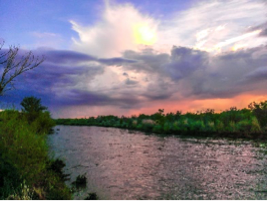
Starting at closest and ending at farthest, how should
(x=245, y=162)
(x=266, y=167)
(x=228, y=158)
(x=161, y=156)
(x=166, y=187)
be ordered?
(x=166, y=187)
(x=266, y=167)
(x=245, y=162)
(x=228, y=158)
(x=161, y=156)

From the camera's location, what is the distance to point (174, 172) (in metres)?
14.1

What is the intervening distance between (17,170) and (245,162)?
13.3 m

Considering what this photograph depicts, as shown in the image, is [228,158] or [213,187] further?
[228,158]

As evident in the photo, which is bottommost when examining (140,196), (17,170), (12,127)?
(140,196)

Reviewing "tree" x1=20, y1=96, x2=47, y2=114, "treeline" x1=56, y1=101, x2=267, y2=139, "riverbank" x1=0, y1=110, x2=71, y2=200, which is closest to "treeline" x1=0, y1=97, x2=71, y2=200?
"riverbank" x1=0, y1=110, x2=71, y2=200

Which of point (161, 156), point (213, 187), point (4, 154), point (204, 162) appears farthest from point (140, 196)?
point (161, 156)

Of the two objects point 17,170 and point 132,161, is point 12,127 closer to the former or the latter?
point 17,170

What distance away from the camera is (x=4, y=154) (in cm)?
959

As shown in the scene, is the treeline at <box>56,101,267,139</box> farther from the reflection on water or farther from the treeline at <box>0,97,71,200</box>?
the treeline at <box>0,97,71,200</box>

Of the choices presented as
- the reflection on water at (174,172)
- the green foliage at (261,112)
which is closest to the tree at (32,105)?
the reflection on water at (174,172)

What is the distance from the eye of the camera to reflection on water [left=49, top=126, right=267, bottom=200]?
1070cm

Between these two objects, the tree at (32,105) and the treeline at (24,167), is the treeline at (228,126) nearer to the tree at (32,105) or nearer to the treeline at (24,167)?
the tree at (32,105)

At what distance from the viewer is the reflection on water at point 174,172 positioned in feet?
35.1

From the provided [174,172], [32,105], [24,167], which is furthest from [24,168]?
[32,105]
